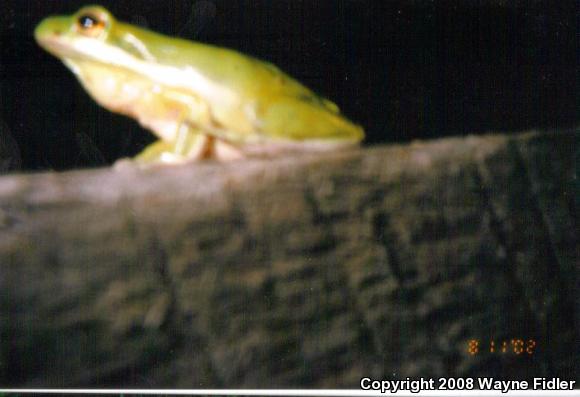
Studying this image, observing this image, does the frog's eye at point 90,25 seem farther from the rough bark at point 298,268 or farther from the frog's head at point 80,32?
the rough bark at point 298,268

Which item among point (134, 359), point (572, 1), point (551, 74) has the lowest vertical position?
point (134, 359)

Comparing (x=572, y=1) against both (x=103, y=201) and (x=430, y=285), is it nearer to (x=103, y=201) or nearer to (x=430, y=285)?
(x=430, y=285)

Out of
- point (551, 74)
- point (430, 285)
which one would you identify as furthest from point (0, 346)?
point (551, 74)

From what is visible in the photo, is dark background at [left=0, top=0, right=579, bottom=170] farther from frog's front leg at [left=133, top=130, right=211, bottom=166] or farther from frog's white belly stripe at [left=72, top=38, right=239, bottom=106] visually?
frog's front leg at [left=133, top=130, right=211, bottom=166]
